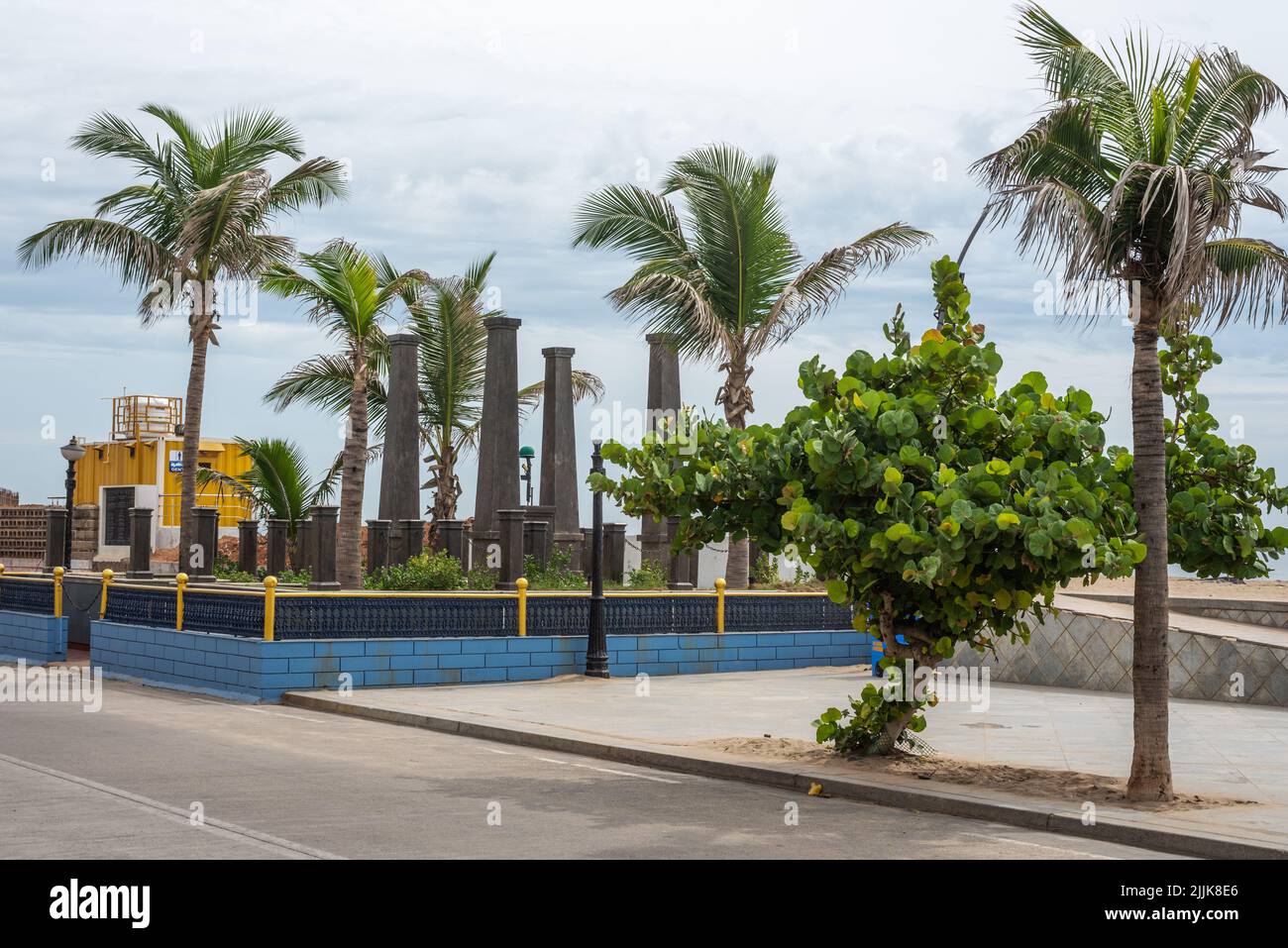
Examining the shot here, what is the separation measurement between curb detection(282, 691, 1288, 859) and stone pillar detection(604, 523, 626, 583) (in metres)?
15.5

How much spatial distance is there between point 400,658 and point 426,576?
324 inches

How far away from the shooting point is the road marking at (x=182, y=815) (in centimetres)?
801

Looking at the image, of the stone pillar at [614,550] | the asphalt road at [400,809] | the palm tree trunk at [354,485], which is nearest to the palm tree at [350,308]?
the palm tree trunk at [354,485]

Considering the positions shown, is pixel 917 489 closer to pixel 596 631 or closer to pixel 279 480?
pixel 596 631

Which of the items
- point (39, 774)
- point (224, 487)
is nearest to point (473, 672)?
point (39, 774)

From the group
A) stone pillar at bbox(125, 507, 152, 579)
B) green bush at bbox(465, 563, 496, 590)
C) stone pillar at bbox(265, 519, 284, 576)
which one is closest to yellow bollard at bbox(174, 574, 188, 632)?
green bush at bbox(465, 563, 496, 590)

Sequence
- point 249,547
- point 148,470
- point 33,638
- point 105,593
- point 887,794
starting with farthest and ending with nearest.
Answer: point 148,470 → point 249,547 → point 33,638 → point 105,593 → point 887,794

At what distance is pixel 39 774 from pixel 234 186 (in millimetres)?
16370

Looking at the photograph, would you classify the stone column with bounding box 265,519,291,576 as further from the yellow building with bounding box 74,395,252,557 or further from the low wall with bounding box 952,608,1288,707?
the low wall with bounding box 952,608,1288,707

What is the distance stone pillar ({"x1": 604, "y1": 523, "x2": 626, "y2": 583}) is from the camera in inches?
1236

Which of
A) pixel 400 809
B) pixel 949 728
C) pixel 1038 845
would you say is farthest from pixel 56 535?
pixel 1038 845

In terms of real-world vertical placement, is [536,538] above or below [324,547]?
above

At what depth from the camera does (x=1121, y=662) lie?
1998cm
